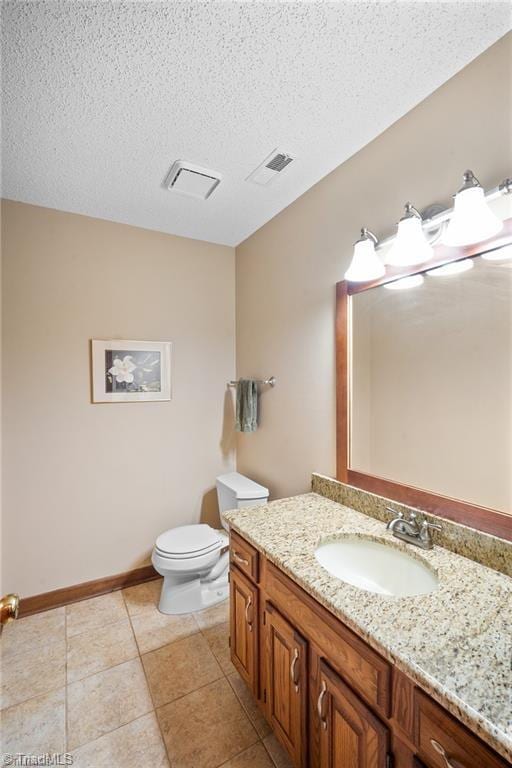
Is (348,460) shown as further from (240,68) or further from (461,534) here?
(240,68)

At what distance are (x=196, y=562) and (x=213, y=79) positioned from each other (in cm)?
230

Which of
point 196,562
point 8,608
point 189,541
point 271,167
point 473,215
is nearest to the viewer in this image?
point 8,608

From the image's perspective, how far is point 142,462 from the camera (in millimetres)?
2410

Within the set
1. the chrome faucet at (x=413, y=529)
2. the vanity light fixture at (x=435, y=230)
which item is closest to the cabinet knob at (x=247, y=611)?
the chrome faucet at (x=413, y=529)

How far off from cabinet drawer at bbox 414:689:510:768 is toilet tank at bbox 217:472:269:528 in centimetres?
147

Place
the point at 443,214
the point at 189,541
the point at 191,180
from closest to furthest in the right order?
the point at 443,214
the point at 191,180
the point at 189,541

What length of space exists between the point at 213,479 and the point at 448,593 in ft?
6.40

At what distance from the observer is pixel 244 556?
138cm

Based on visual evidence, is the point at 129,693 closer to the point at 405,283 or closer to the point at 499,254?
the point at 405,283

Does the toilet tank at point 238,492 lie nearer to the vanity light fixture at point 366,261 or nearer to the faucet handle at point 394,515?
the faucet handle at point 394,515

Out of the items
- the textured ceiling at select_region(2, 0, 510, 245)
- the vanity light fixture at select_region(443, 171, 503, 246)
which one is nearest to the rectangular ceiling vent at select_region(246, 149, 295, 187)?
the textured ceiling at select_region(2, 0, 510, 245)

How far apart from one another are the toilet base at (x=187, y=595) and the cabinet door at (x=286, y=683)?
3.14 feet

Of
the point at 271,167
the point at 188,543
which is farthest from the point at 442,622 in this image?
the point at 271,167

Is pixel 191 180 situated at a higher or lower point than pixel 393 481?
higher
